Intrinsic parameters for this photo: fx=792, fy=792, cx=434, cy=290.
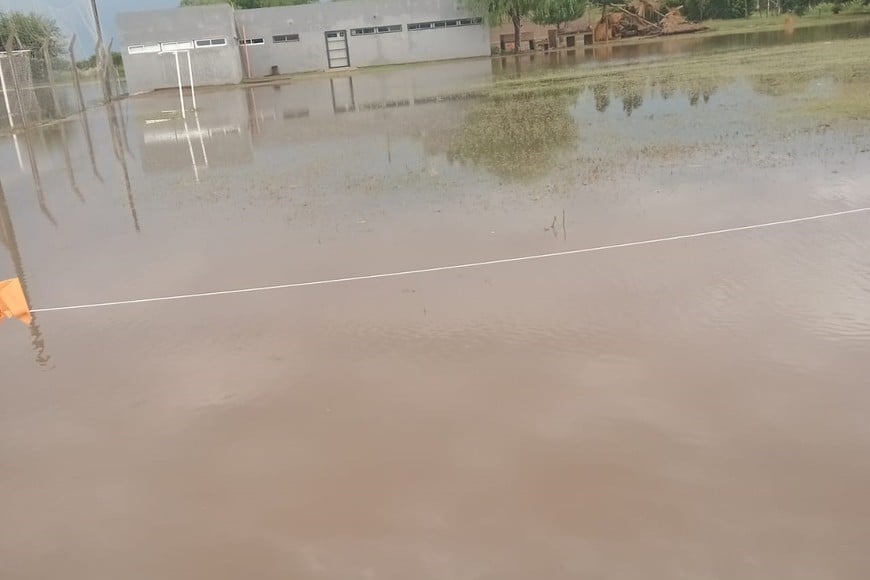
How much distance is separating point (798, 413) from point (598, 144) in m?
7.94

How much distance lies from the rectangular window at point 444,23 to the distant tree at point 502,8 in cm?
66

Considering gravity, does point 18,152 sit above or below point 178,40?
below

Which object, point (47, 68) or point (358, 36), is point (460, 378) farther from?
point (358, 36)

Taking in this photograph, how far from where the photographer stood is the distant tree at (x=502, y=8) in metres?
41.3

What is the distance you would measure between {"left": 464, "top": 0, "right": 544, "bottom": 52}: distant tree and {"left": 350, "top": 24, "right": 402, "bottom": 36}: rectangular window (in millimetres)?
3900

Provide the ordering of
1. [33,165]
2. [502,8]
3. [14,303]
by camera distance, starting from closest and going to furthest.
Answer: [14,303], [33,165], [502,8]

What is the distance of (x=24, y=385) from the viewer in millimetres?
5102

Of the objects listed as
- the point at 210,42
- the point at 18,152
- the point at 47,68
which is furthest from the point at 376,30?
the point at 18,152

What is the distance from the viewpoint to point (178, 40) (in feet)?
126

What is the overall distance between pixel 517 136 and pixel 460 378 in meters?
8.68

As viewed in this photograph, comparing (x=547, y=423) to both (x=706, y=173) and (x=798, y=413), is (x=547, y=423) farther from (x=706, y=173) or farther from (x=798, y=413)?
(x=706, y=173)

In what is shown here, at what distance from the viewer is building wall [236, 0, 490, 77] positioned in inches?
1633

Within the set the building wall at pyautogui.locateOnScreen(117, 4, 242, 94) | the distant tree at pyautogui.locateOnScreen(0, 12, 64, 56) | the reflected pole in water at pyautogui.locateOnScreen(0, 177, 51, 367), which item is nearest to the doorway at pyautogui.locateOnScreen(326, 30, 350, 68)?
the building wall at pyautogui.locateOnScreen(117, 4, 242, 94)

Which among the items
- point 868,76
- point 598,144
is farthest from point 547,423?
point 868,76
